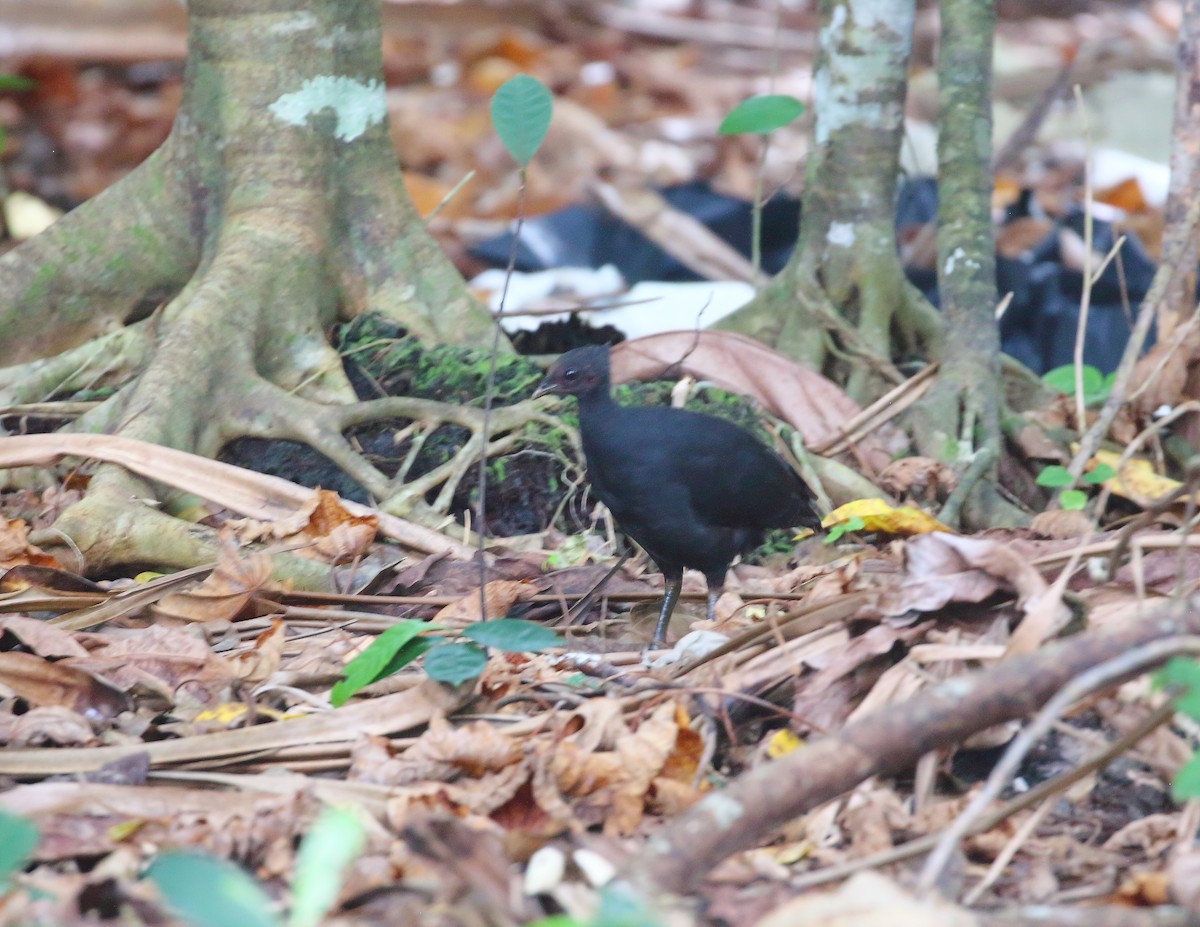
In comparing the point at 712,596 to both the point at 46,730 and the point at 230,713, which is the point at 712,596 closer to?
the point at 230,713

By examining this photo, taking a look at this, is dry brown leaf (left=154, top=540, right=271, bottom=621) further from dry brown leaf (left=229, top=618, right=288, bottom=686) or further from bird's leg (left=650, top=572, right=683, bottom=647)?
bird's leg (left=650, top=572, right=683, bottom=647)

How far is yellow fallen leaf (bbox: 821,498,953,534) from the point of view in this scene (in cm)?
422

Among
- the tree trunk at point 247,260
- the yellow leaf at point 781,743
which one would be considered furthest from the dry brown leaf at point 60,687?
the yellow leaf at point 781,743

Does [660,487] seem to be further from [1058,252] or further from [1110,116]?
[1110,116]

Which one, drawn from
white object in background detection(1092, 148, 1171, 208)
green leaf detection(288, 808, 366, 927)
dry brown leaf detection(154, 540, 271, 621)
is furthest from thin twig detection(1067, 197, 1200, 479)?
white object in background detection(1092, 148, 1171, 208)

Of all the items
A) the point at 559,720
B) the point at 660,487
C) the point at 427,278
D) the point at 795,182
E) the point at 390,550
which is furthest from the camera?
the point at 795,182

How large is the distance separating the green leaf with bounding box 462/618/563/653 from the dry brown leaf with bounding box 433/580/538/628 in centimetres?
68

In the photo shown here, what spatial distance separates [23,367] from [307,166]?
46.1 inches

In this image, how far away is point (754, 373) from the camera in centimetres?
494

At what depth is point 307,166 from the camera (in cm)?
473

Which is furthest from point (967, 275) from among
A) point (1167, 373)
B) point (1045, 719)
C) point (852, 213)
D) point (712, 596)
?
point (1045, 719)

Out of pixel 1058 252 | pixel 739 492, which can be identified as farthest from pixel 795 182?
pixel 739 492

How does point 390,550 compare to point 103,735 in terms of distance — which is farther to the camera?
point 390,550

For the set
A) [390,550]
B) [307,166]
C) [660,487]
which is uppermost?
[307,166]
